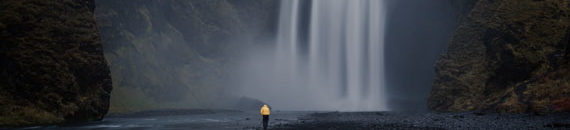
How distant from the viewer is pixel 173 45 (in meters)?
68.0

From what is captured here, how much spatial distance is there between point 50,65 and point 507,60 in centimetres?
3319

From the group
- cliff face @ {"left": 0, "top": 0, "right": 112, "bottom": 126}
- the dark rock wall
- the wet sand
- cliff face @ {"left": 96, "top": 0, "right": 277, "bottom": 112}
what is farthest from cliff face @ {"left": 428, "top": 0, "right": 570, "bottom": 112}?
cliff face @ {"left": 96, "top": 0, "right": 277, "bottom": 112}

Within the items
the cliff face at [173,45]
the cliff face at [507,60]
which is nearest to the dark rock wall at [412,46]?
the cliff face at [173,45]

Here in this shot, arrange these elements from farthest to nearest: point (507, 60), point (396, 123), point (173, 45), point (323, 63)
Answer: point (323, 63) → point (173, 45) → point (507, 60) → point (396, 123)

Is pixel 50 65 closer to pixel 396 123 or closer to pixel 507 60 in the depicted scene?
pixel 396 123

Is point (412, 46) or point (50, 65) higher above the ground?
point (412, 46)

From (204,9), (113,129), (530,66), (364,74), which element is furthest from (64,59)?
(364,74)

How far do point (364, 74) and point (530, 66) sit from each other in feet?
147

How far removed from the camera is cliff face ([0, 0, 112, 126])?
24.4 meters

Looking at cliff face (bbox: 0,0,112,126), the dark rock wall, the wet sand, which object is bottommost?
the wet sand

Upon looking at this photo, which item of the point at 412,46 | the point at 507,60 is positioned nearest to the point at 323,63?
the point at 412,46

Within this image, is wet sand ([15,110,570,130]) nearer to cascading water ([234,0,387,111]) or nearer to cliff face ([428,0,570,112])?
cliff face ([428,0,570,112])

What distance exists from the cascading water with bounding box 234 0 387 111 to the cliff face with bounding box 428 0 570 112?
104 feet

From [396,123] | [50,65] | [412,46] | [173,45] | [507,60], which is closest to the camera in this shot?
[396,123]
